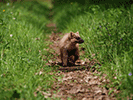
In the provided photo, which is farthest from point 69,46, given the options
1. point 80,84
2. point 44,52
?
point 44,52

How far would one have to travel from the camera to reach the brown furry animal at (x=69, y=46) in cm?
345

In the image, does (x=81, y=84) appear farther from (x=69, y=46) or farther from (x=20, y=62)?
(x=20, y=62)

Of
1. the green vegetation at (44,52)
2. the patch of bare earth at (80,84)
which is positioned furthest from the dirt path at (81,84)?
the green vegetation at (44,52)

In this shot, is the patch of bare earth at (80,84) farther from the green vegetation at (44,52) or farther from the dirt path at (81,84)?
the green vegetation at (44,52)

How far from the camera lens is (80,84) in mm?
3244

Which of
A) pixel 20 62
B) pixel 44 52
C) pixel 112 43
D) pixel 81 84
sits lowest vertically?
pixel 81 84

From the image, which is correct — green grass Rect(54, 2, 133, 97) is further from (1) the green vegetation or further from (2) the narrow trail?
(2) the narrow trail

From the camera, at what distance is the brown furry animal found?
3449 mm

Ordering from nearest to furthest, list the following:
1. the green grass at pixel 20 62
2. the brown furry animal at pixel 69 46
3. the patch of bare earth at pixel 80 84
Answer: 1. the green grass at pixel 20 62
2. the patch of bare earth at pixel 80 84
3. the brown furry animal at pixel 69 46

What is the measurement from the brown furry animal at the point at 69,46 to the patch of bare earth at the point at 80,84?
230 mm

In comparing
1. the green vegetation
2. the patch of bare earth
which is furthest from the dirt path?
the green vegetation

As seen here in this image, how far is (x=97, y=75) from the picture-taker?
133 inches

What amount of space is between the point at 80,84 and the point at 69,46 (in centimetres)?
84

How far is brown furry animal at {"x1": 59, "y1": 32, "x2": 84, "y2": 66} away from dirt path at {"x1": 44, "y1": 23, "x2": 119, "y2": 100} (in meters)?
0.23
